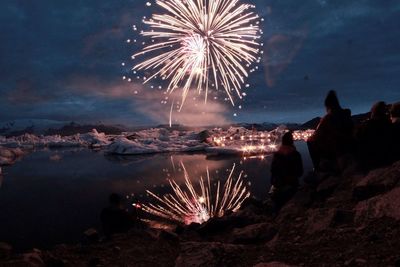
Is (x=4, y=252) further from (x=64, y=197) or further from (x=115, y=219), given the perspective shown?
(x=64, y=197)

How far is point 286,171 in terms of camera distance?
11.0 m

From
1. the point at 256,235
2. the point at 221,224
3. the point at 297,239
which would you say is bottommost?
the point at 221,224

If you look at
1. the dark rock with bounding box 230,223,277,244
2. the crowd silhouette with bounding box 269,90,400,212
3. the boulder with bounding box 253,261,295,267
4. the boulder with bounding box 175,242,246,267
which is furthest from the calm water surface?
the boulder with bounding box 253,261,295,267

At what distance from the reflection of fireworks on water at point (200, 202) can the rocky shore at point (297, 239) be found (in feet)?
13.1

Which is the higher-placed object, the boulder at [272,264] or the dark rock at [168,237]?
the boulder at [272,264]

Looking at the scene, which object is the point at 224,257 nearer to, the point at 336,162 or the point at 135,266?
the point at 135,266

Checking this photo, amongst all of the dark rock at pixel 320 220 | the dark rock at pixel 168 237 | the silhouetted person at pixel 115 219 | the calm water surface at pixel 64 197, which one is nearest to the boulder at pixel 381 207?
the dark rock at pixel 320 220

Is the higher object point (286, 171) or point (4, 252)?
point (286, 171)

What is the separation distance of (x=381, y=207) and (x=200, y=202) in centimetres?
1051

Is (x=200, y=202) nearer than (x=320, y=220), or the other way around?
(x=320, y=220)

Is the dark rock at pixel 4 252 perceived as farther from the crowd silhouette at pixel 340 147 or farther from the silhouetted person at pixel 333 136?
the silhouetted person at pixel 333 136

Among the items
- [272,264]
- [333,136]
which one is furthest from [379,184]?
[272,264]

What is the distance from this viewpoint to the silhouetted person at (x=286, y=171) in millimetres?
10797

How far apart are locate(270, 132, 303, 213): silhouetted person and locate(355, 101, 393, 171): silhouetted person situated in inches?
75.0
